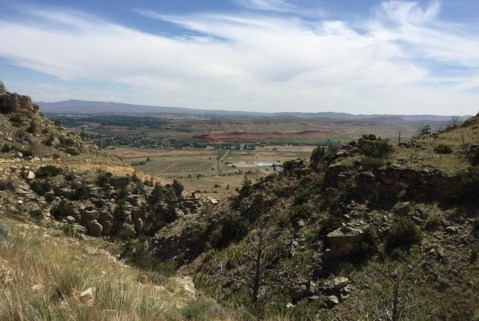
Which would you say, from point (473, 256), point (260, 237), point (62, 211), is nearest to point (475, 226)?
point (473, 256)

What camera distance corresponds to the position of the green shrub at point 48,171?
23797mm

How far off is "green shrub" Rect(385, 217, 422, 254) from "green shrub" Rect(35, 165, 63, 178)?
744 inches

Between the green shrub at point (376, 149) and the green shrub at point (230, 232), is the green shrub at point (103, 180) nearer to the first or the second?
the green shrub at point (230, 232)

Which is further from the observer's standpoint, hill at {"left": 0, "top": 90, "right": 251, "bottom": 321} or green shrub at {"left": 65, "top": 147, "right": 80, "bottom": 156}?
green shrub at {"left": 65, "top": 147, "right": 80, "bottom": 156}

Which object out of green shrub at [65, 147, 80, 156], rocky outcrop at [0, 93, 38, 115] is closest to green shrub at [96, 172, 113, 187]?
green shrub at [65, 147, 80, 156]

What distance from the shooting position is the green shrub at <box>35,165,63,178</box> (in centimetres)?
2380

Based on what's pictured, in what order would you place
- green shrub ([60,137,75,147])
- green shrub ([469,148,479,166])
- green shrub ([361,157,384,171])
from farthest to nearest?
green shrub ([60,137,75,147])
green shrub ([361,157,384,171])
green shrub ([469,148,479,166])

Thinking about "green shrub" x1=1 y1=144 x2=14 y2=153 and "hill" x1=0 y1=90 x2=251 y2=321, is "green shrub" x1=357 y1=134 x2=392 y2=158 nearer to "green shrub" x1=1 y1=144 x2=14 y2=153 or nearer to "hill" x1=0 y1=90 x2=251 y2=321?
"hill" x1=0 y1=90 x2=251 y2=321

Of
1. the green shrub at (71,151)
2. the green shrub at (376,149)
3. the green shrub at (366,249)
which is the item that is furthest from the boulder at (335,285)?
the green shrub at (71,151)

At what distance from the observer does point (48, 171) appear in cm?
2422

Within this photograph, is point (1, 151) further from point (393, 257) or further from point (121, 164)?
point (393, 257)

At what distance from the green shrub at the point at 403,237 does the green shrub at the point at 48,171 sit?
18900 mm

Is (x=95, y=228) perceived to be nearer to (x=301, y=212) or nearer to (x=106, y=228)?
(x=106, y=228)

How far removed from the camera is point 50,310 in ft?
12.1
